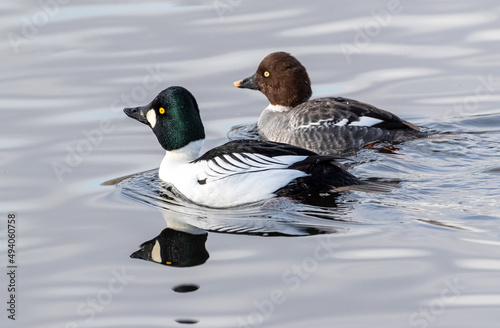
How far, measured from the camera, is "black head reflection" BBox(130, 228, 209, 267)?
795cm

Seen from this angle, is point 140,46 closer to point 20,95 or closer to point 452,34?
point 20,95

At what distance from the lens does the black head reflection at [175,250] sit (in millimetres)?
7945

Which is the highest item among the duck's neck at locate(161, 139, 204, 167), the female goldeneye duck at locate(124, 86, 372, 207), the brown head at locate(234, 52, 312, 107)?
the brown head at locate(234, 52, 312, 107)

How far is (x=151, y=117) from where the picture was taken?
1034 centimetres

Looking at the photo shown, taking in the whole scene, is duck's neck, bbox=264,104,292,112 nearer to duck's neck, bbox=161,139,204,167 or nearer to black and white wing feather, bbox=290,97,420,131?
black and white wing feather, bbox=290,97,420,131

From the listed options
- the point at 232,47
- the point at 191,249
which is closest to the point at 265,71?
the point at 232,47

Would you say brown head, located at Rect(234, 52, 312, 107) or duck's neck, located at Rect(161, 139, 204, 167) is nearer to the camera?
duck's neck, located at Rect(161, 139, 204, 167)
